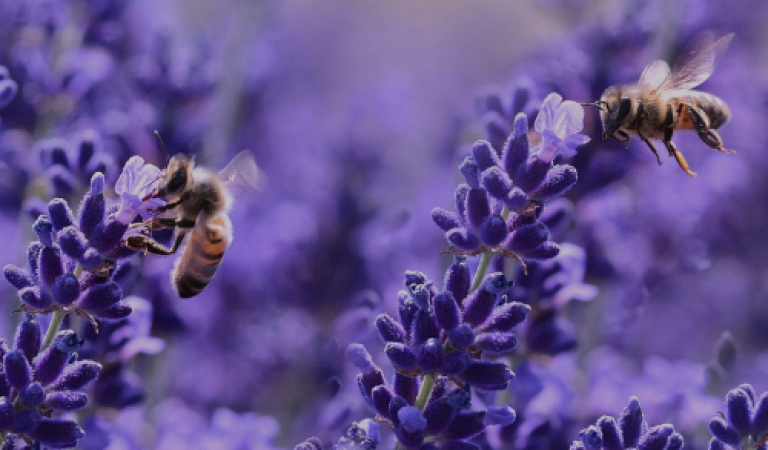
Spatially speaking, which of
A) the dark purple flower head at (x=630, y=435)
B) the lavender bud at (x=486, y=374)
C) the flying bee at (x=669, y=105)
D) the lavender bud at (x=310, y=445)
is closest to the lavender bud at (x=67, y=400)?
the lavender bud at (x=310, y=445)

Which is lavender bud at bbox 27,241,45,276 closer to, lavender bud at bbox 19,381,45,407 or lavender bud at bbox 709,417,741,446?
lavender bud at bbox 19,381,45,407

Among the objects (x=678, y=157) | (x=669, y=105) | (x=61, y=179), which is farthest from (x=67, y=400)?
(x=669, y=105)

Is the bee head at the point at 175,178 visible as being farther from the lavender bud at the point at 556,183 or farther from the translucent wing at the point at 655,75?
the translucent wing at the point at 655,75

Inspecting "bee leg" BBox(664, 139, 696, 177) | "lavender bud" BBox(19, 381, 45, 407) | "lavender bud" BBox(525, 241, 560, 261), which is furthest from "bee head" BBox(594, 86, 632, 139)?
"lavender bud" BBox(19, 381, 45, 407)

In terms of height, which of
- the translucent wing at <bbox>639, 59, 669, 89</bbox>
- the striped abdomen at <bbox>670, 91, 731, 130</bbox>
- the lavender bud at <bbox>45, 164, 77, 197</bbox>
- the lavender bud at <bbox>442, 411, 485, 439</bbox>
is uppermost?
the translucent wing at <bbox>639, 59, 669, 89</bbox>

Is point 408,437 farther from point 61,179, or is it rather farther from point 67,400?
point 61,179

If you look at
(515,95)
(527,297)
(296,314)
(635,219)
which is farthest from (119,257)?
(635,219)
